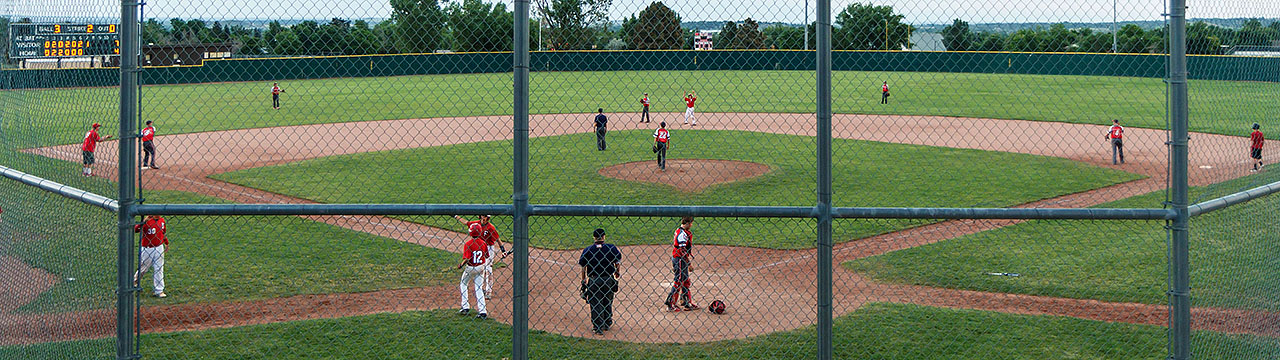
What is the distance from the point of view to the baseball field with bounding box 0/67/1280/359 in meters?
9.16

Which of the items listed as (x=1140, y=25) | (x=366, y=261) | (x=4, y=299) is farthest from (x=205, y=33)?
(x=366, y=261)

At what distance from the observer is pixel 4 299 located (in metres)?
8.71

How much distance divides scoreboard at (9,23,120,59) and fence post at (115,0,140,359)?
0.51 meters

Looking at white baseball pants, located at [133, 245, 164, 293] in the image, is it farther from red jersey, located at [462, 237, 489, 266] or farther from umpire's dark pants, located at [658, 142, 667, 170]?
umpire's dark pants, located at [658, 142, 667, 170]

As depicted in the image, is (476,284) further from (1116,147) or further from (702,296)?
(1116,147)

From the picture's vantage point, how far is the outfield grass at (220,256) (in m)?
8.28

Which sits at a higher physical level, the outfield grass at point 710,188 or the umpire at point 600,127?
the umpire at point 600,127

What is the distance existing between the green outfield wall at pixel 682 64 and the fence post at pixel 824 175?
6.27 ft

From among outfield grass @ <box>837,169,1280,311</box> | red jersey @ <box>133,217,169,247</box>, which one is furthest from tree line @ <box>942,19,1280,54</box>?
red jersey @ <box>133,217,169,247</box>

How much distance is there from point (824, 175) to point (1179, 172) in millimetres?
2129

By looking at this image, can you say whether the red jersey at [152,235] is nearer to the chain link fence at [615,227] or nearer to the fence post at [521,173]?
the chain link fence at [615,227]

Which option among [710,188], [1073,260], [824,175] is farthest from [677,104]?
[824,175]

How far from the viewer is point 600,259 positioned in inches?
400

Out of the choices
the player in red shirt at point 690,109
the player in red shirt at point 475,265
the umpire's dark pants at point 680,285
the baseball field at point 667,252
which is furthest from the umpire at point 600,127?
the umpire's dark pants at point 680,285
